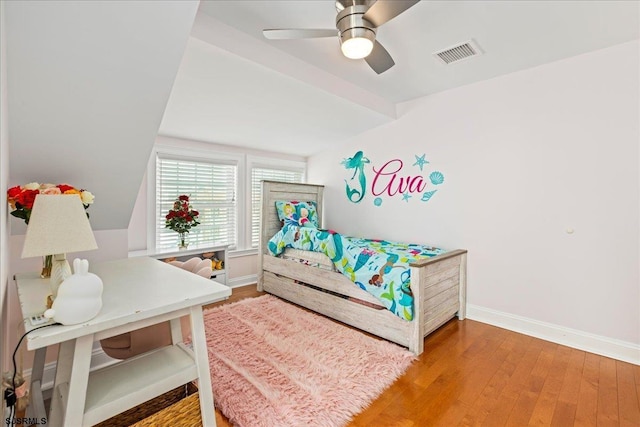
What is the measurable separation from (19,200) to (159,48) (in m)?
0.92

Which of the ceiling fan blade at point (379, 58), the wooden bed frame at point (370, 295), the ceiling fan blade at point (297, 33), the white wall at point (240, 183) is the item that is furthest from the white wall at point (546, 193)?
the white wall at point (240, 183)

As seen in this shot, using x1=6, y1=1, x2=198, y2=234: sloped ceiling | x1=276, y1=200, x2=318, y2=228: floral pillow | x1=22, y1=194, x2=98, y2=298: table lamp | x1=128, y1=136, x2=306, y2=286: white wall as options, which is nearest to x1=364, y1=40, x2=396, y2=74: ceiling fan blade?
x1=6, y1=1, x2=198, y2=234: sloped ceiling

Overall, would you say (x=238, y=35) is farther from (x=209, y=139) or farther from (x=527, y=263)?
(x=527, y=263)

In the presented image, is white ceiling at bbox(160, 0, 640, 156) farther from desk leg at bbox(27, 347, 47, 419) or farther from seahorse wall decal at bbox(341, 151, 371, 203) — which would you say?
desk leg at bbox(27, 347, 47, 419)

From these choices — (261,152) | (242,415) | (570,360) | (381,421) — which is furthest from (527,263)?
(261,152)

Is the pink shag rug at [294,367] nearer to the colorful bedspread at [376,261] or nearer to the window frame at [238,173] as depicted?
the colorful bedspread at [376,261]

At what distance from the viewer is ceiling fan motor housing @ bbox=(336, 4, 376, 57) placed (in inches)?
59.6

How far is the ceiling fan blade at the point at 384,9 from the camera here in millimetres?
1380

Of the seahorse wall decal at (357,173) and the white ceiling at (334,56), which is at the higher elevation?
the white ceiling at (334,56)

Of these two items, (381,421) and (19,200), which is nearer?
(19,200)

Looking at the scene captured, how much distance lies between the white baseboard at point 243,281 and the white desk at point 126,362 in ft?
7.57

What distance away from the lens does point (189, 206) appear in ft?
10.9

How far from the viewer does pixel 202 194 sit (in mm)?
3520

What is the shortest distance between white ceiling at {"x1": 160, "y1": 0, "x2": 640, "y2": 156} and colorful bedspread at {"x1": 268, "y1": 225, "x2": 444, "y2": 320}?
1321 mm
